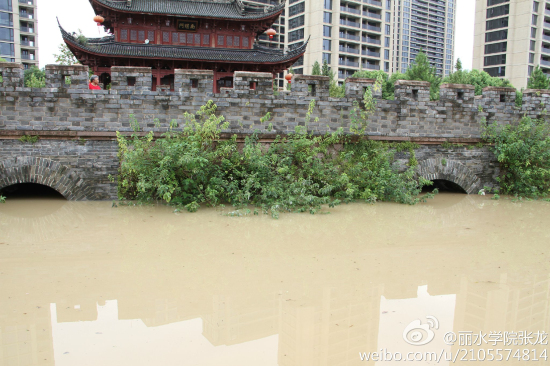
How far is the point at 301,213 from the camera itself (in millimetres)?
7367

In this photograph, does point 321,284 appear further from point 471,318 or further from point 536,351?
point 536,351

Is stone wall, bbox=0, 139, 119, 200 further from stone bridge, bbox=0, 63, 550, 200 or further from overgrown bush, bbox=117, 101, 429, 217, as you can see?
overgrown bush, bbox=117, 101, 429, 217

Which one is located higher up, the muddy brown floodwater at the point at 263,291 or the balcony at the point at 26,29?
the balcony at the point at 26,29

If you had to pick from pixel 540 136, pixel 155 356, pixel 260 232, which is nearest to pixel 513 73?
pixel 540 136

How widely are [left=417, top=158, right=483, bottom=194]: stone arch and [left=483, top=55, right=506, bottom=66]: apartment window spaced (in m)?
44.6

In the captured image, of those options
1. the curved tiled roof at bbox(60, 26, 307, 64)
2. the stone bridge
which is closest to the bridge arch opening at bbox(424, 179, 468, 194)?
the stone bridge

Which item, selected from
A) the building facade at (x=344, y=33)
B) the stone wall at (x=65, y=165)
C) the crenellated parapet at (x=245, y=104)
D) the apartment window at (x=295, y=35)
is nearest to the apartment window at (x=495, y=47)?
the building facade at (x=344, y=33)

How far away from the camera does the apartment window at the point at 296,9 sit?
50.7 metres

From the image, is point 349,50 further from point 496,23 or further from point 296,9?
point 496,23

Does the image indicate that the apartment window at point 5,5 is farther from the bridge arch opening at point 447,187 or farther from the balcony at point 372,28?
the bridge arch opening at point 447,187

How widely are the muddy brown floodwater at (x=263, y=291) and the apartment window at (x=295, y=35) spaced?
4782 cm

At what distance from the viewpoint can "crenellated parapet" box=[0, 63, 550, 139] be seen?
7.64m

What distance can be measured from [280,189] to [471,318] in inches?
180

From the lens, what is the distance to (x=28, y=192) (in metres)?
9.02
